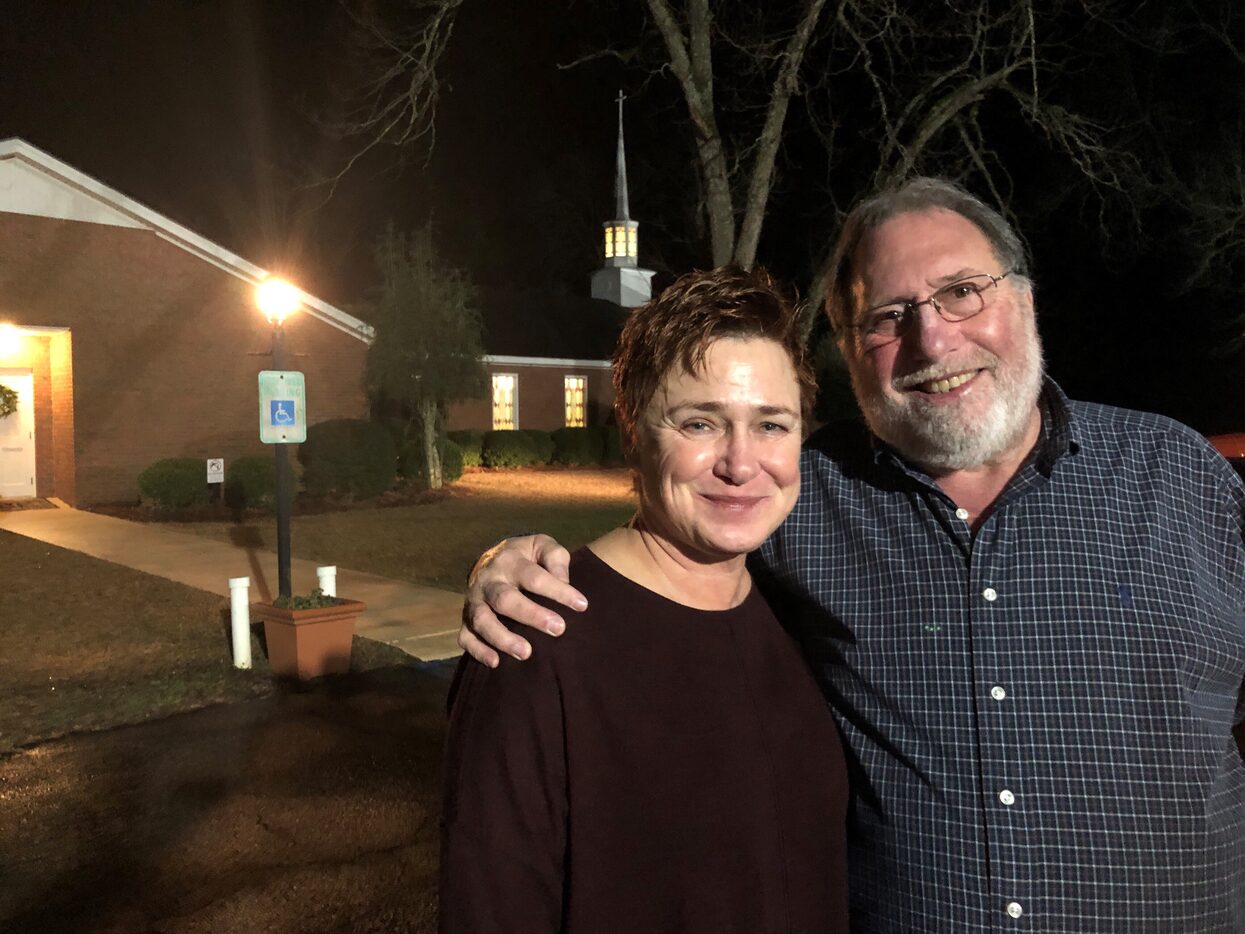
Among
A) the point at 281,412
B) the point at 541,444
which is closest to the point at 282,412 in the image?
the point at 281,412

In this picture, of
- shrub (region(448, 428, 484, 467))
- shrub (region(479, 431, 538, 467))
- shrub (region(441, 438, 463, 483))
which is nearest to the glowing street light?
shrub (region(441, 438, 463, 483))

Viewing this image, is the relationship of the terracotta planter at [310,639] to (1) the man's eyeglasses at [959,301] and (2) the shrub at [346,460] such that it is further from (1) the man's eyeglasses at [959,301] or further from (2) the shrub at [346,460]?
(2) the shrub at [346,460]

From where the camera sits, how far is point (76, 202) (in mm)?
17594

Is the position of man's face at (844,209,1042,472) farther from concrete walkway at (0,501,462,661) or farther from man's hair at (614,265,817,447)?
concrete walkway at (0,501,462,661)

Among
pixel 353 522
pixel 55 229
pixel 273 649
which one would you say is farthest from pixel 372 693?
pixel 55 229

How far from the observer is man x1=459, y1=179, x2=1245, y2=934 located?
1874 millimetres

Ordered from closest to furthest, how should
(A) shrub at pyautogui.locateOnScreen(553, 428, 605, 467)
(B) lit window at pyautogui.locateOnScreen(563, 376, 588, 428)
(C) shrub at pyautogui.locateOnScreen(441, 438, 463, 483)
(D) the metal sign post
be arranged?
(D) the metal sign post < (C) shrub at pyautogui.locateOnScreen(441, 438, 463, 483) < (A) shrub at pyautogui.locateOnScreen(553, 428, 605, 467) < (B) lit window at pyautogui.locateOnScreen(563, 376, 588, 428)

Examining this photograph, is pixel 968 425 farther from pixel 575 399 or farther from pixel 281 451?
pixel 575 399

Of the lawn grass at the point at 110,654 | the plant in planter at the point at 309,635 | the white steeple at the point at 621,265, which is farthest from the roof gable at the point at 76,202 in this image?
the white steeple at the point at 621,265

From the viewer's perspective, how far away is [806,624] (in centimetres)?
221

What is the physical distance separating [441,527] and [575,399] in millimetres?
15857

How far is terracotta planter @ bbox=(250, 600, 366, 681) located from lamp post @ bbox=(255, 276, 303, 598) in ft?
1.47

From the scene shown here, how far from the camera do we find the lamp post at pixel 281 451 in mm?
8070

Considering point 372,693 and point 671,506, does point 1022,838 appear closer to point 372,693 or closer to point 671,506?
point 671,506
